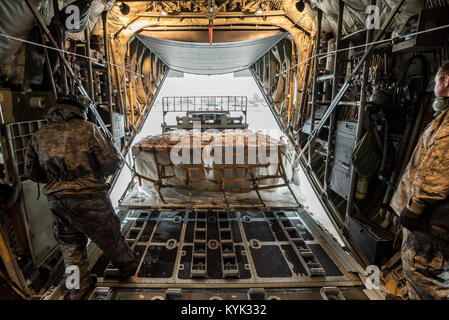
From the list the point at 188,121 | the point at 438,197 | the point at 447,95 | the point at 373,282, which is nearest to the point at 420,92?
the point at 447,95

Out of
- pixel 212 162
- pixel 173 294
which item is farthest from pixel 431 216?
pixel 212 162

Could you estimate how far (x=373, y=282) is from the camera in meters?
2.68

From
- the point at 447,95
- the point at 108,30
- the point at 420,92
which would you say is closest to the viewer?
the point at 447,95

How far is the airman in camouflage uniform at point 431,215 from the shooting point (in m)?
1.92

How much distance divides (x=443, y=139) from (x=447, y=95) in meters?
0.47

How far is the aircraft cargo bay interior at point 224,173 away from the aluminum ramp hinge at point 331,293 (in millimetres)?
24

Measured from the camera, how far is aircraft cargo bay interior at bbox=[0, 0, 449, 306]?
236 cm

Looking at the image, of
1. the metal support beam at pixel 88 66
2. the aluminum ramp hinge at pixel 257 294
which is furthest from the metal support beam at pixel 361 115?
the metal support beam at pixel 88 66

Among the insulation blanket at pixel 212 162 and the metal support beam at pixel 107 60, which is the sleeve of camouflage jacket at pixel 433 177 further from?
the metal support beam at pixel 107 60

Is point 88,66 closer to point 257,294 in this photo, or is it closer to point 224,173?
point 224,173

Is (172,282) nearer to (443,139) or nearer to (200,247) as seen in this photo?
(200,247)

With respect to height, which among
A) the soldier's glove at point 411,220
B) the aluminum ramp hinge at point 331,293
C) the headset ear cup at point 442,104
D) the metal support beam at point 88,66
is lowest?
the aluminum ramp hinge at point 331,293

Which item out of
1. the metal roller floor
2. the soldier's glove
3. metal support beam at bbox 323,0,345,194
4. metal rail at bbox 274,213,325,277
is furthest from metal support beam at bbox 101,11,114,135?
the soldier's glove

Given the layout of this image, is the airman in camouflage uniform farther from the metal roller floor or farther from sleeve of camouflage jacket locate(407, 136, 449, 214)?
the metal roller floor
